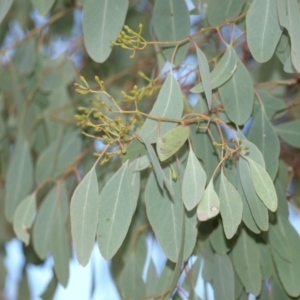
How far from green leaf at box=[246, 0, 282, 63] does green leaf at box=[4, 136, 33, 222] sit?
0.70 meters

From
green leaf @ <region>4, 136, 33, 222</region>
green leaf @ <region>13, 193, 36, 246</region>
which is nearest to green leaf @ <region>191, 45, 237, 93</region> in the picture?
green leaf @ <region>13, 193, 36, 246</region>

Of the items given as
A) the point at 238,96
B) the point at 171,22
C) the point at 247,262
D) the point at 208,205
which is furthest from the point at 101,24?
the point at 247,262

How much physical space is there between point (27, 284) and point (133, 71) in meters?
0.69

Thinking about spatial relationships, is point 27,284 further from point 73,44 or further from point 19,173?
point 73,44

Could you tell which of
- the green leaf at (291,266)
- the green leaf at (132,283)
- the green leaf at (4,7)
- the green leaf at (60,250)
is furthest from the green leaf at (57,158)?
the green leaf at (291,266)

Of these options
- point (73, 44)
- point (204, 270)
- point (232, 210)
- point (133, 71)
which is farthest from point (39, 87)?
point (232, 210)

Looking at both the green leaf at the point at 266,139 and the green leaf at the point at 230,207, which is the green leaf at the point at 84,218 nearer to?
the green leaf at the point at 230,207

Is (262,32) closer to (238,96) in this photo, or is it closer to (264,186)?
(238,96)

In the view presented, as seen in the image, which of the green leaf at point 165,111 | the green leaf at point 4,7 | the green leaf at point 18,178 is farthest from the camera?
the green leaf at point 18,178

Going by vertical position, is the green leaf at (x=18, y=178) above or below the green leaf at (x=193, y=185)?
below

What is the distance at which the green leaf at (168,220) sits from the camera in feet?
3.32

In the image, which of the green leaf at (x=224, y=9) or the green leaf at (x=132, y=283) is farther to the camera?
the green leaf at (x=132, y=283)

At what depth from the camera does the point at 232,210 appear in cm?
96

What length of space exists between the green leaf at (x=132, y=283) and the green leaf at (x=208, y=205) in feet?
1.32
